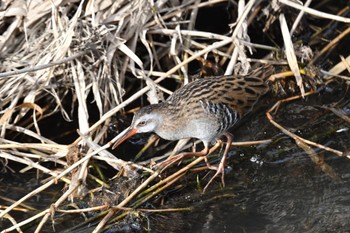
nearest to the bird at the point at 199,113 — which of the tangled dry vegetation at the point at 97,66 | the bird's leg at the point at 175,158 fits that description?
the bird's leg at the point at 175,158

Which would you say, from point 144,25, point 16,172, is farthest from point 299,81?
point 16,172

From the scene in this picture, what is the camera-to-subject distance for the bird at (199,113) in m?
4.26

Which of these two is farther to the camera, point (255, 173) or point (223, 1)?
point (223, 1)

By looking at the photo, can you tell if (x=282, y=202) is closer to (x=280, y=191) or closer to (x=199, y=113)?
(x=280, y=191)

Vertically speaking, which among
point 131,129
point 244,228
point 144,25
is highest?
point 144,25

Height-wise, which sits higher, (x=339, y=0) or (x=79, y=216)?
(x=339, y=0)

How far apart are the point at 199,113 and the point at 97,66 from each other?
831mm

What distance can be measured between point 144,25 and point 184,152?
864mm

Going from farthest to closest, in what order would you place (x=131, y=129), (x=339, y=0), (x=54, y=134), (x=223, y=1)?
(x=339, y=0), (x=223, y=1), (x=54, y=134), (x=131, y=129)

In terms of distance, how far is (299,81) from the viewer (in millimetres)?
4891

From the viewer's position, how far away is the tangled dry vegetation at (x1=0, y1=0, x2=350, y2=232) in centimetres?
445

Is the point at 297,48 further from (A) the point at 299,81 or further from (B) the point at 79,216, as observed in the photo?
(B) the point at 79,216

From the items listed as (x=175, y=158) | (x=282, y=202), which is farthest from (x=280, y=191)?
(x=175, y=158)

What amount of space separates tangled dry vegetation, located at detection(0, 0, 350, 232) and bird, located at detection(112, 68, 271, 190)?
172 millimetres
